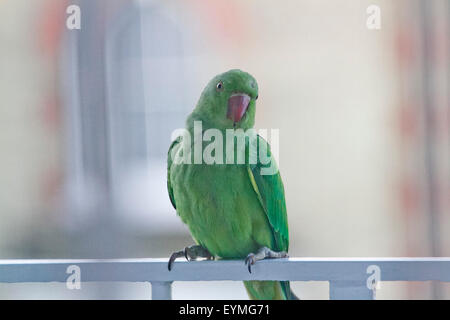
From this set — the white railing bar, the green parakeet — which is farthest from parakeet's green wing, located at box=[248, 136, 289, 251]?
the white railing bar

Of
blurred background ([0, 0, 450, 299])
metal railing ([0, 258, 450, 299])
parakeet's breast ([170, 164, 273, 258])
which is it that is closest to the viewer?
metal railing ([0, 258, 450, 299])

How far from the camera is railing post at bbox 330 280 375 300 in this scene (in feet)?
2.78

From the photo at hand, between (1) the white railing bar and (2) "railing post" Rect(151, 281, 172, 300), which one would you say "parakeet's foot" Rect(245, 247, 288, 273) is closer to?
(1) the white railing bar

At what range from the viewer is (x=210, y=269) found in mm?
864

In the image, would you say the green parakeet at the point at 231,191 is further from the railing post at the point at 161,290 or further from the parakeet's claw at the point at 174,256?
the railing post at the point at 161,290

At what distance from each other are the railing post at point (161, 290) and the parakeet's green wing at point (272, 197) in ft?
0.84

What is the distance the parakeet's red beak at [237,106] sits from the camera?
42.1 inches

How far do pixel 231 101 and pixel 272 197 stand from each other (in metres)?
0.20

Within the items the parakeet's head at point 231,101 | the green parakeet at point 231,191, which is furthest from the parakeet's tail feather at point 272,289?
the parakeet's head at point 231,101

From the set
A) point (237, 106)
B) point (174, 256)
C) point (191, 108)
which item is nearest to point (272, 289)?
point (174, 256)

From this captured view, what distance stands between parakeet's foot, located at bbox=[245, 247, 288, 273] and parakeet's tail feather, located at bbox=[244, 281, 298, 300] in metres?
0.06

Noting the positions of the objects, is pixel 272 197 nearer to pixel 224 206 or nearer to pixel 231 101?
pixel 224 206

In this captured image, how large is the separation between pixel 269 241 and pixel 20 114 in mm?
1243
